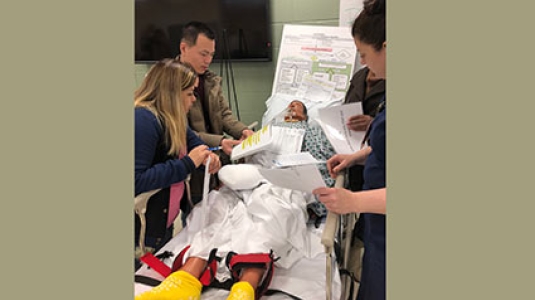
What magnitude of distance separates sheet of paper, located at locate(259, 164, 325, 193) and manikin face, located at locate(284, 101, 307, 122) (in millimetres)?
1407

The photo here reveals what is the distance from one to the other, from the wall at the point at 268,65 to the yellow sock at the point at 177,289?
232 centimetres

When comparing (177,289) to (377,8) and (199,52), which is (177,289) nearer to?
(377,8)

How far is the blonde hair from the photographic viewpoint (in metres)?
1.70

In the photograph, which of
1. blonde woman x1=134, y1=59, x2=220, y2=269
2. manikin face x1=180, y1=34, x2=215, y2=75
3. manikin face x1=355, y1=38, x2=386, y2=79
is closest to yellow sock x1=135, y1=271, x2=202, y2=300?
blonde woman x1=134, y1=59, x2=220, y2=269

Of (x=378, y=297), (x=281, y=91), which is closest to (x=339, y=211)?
(x=378, y=297)

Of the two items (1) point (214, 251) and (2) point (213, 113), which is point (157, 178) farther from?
(2) point (213, 113)

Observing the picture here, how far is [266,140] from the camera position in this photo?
1.97 m

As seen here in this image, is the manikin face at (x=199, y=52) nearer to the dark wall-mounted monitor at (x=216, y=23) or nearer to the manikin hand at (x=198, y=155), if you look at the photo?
the manikin hand at (x=198, y=155)

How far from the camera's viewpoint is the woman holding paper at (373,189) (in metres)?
1.15

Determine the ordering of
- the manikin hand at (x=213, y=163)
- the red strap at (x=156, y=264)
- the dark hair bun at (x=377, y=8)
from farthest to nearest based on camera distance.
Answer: the manikin hand at (x=213, y=163), the red strap at (x=156, y=264), the dark hair bun at (x=377, y=8)

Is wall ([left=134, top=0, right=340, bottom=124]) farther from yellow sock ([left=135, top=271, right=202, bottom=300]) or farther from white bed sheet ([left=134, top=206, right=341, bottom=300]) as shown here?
yellow sock ([left=135, top=271, right=202, bottom=300])

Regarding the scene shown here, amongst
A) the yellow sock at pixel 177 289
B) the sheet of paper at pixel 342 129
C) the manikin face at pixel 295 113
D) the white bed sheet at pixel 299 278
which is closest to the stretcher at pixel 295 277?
the white bed sheet at pixel 299 278

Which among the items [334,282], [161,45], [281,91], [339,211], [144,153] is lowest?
[334,282]

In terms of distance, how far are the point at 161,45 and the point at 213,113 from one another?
114 cm
